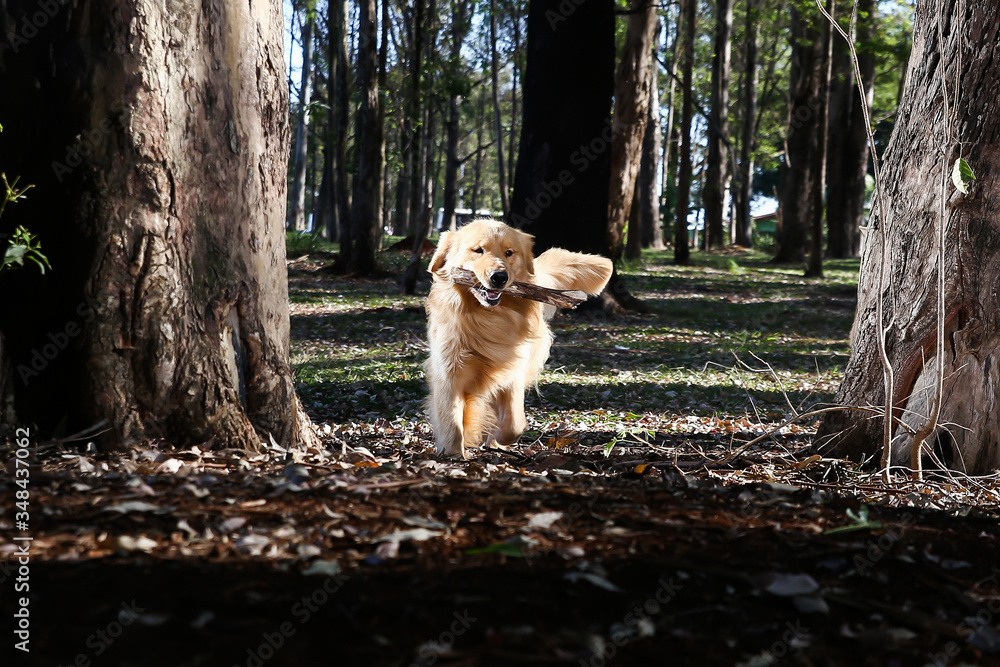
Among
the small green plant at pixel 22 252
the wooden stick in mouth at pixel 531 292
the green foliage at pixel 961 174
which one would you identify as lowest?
the wooden stick in mouth at pixel 531 292

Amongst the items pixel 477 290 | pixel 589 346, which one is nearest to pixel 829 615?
pixel 477 290

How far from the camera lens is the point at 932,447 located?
14.2 feet

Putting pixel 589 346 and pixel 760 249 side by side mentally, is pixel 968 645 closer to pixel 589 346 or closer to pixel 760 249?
pixel 589 346

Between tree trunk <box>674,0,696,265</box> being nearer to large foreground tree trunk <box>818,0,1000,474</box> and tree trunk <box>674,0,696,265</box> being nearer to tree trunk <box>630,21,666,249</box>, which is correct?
tree trunk <box>630,21,666,249</box>

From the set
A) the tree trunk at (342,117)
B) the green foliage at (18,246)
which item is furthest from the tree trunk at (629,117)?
the green foliage at (18,246)

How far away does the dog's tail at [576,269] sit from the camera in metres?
6.34

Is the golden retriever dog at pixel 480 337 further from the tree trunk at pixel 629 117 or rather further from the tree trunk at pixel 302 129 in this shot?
the tree trunk at pixel 302 129

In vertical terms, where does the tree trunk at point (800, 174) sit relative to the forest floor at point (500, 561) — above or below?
above

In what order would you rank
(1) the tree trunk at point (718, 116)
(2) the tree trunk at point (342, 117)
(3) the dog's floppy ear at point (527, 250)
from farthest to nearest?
(1) the tree trunk at point (718, 116)
(2) the tree trunk at point (342, 117)
(3) the dog's floppy ear at point (527, 250)

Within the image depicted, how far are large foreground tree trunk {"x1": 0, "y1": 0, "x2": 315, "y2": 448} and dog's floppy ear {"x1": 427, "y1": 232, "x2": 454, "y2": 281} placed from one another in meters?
1.94

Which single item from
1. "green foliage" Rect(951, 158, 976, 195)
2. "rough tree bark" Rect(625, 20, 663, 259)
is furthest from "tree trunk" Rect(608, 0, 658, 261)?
"green foliage" Rect(951, 158, 976, 195)

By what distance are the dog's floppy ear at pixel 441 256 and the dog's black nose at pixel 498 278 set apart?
1.65 feet

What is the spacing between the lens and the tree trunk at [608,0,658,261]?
14.5m

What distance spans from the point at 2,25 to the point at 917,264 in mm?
4605
